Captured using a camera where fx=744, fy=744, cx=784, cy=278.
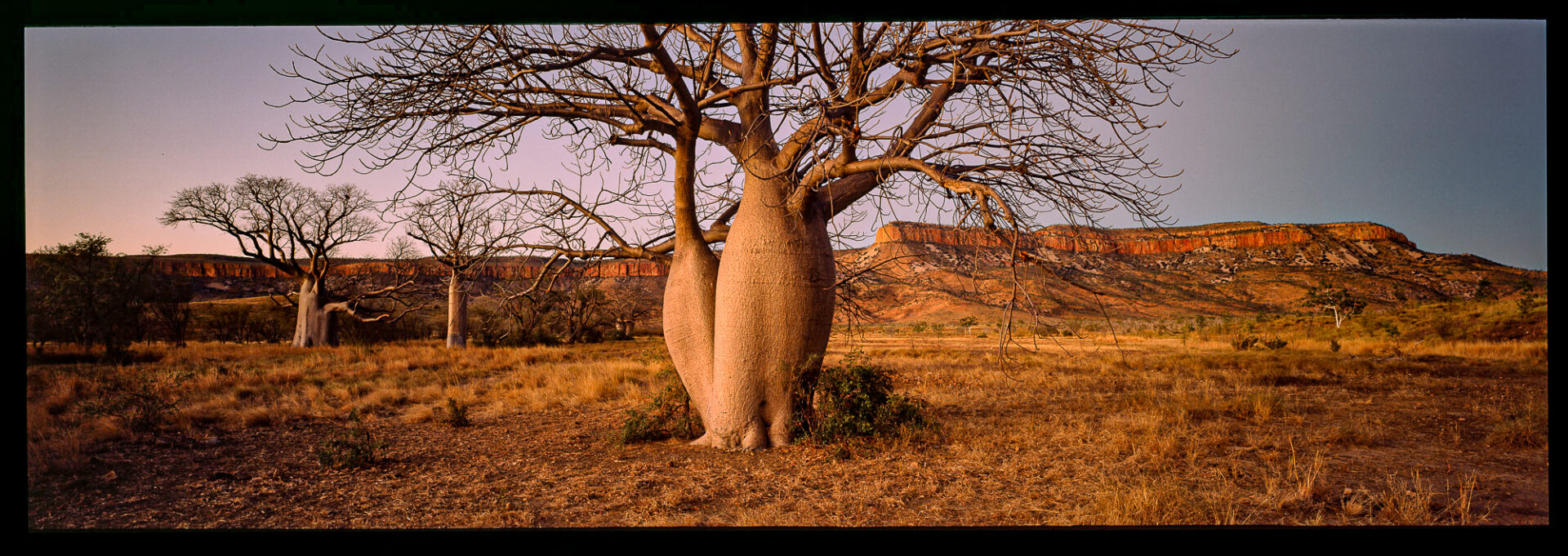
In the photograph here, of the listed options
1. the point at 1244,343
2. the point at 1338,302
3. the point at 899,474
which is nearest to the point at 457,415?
the point at 899,474

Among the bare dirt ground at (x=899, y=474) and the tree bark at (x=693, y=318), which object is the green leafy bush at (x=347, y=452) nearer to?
the bare dirt ground at (x=899, y=474)

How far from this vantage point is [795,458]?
4.84 m

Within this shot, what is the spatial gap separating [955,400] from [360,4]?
20.9 ft

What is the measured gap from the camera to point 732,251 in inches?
201

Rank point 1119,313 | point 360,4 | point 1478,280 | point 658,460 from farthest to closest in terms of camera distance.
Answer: point 1119,313 → point 1478,280 → point 658,460 → point 360,4

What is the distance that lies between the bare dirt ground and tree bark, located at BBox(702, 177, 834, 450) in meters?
0.32

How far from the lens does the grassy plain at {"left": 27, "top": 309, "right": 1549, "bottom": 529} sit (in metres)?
3.75

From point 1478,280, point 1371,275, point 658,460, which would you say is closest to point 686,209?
point 658,460

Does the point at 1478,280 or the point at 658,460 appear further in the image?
the point at 1478,280

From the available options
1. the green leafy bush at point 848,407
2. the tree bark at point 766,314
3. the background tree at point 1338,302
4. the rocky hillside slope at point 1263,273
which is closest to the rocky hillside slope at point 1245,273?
the rocky hillside slope at point 1263,273

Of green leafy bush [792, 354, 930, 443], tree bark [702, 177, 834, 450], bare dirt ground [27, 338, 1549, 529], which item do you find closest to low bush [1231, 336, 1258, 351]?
bare dirt ground [27, 338, 1549, 529]

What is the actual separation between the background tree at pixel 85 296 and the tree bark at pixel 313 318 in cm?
329

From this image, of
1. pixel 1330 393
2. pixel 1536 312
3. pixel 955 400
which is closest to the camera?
pixel 955 400

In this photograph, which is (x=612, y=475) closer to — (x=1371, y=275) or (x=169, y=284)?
(x=169, y=284)
